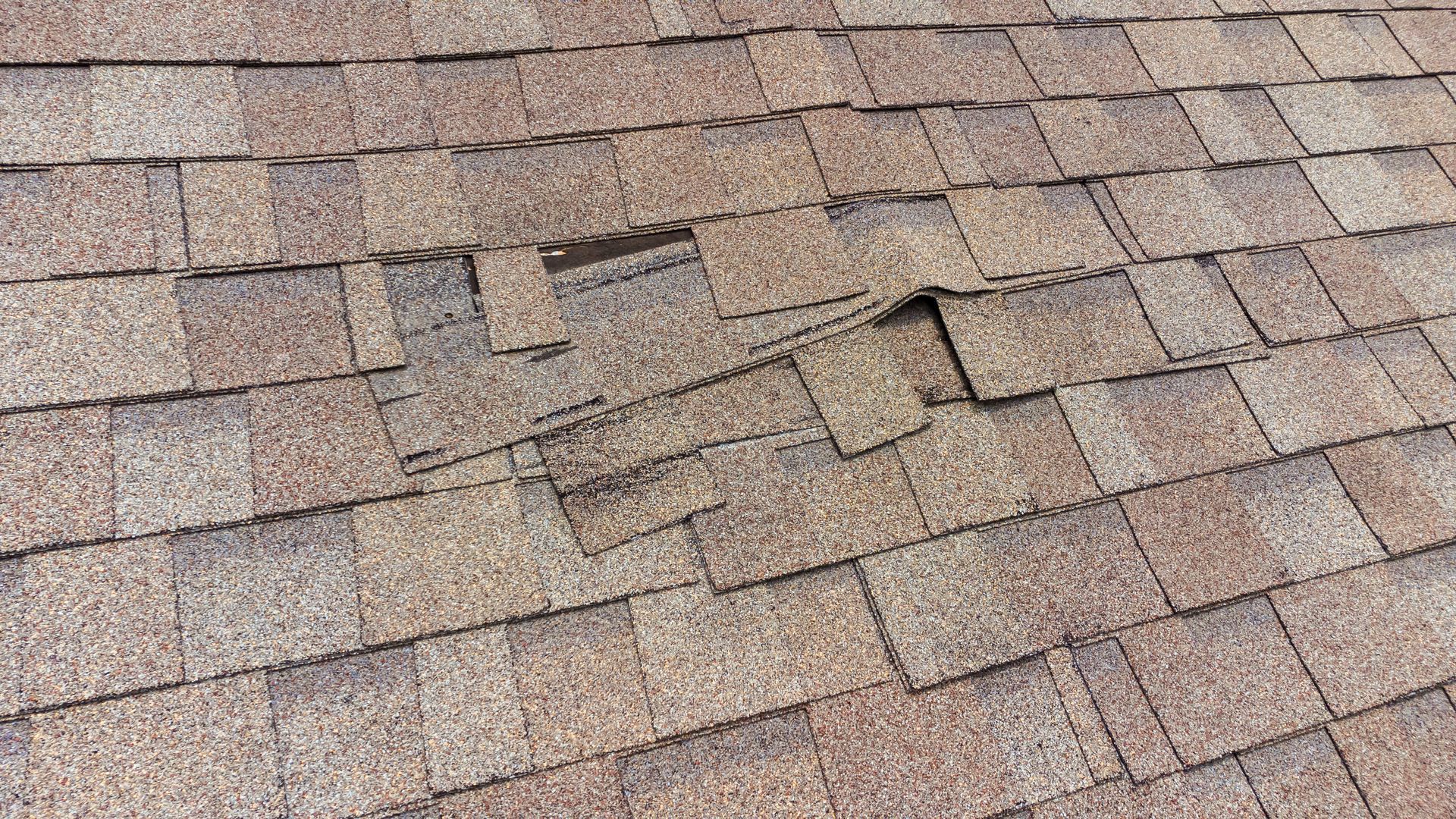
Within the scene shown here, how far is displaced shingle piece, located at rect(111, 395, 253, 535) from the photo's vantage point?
5.63 feet

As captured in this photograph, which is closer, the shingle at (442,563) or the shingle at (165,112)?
the shingle at (442,563)

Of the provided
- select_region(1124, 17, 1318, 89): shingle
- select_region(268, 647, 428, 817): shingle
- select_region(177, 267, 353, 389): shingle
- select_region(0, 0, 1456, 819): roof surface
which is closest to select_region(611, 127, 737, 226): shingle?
select_region(0, 0, 1456, 819): roof surface

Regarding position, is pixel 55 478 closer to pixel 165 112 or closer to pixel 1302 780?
pixel 165 112

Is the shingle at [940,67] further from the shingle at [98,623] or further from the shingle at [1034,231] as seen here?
the shingle at [98,623]

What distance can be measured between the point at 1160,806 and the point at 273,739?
6.61 ft

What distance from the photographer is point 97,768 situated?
1516mm

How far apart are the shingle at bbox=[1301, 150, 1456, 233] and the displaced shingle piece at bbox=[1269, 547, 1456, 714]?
1.33m

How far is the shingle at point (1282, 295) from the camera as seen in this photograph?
2.61 metres

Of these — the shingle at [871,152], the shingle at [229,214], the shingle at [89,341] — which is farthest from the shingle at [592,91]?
the shingle at [89,341]

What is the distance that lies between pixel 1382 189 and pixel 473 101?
10.9ft

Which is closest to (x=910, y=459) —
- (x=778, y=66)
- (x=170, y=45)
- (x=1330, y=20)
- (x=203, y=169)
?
(x=778, y=66)

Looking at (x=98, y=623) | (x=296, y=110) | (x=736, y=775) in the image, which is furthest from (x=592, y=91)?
(x=736, y=775)

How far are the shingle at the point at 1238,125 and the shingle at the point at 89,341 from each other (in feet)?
11.1

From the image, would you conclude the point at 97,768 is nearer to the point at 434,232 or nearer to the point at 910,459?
the point at 434,232
